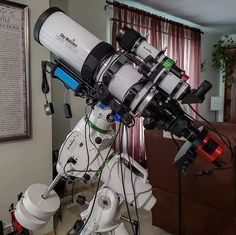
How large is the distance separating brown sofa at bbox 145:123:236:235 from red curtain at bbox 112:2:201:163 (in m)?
1.25

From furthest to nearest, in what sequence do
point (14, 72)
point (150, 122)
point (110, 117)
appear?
1. point (14, 72)
2. point (110, 117)
3. point (150, 122)

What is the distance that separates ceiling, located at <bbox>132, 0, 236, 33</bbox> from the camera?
3.29 meters

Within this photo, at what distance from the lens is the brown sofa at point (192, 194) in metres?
1.62

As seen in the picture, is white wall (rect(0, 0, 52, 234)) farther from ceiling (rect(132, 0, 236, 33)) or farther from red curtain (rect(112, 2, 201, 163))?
ceiling (rect(132, 0, 236, 33))

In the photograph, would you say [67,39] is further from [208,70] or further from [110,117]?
[208,70]

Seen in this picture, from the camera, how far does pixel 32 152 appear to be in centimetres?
189

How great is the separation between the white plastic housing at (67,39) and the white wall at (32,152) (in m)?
0.84

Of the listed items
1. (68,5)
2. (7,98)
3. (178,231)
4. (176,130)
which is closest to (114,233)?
(176,130)

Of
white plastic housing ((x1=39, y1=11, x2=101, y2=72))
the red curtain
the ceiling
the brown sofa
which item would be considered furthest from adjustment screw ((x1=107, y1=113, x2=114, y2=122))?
the ceiling

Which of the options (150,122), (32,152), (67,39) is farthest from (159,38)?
(150,122)

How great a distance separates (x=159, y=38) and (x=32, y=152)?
265 centimetres

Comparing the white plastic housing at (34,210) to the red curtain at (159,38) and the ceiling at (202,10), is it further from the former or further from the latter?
the ceiling at (202,10)

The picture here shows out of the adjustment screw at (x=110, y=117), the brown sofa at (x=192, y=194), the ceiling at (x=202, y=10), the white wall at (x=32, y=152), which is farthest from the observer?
the ceiling at (x=202, y=10)

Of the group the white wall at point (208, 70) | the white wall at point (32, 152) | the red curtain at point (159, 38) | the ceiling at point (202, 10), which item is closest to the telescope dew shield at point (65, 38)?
the white wall at point (32, 152)
